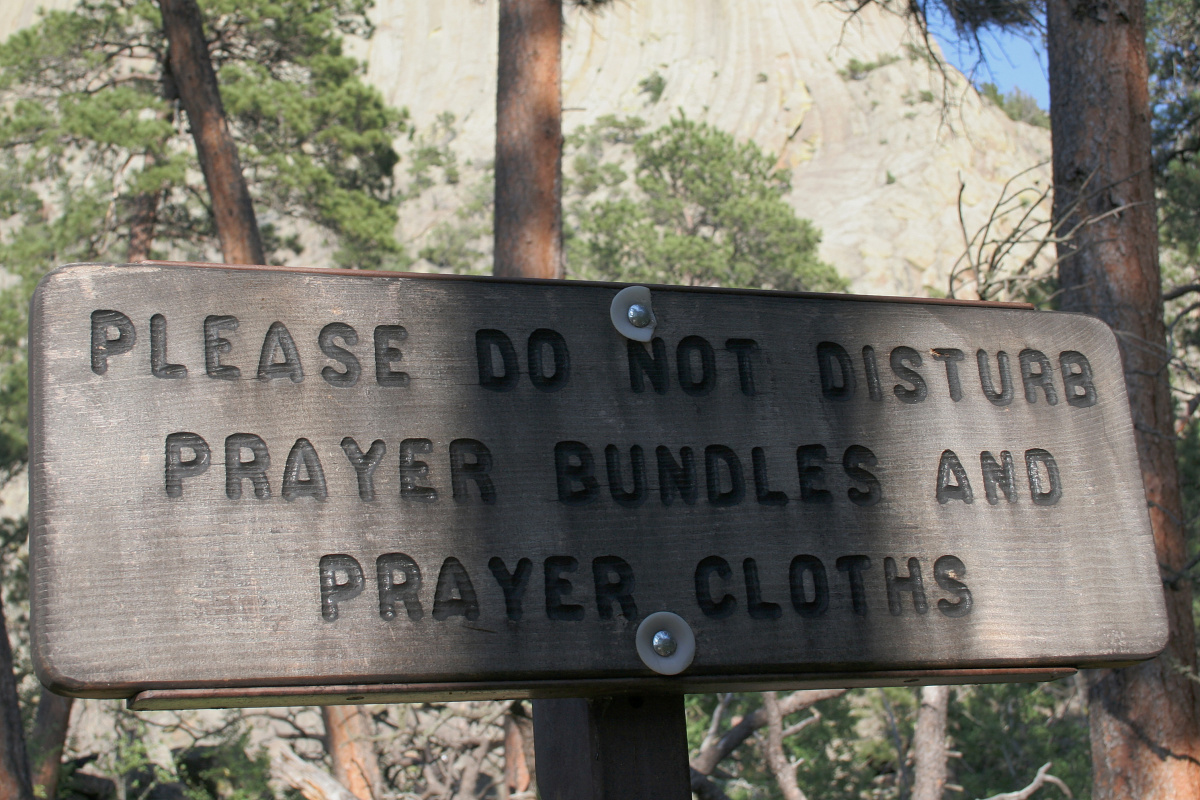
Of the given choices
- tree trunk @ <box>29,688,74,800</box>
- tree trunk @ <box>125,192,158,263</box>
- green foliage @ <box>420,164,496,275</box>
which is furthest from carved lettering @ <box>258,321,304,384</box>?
green foliage @ <box>420,164,496,275</box>

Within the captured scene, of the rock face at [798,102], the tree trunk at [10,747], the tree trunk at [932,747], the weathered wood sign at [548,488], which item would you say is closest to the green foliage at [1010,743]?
the tree trunk at [932,747]

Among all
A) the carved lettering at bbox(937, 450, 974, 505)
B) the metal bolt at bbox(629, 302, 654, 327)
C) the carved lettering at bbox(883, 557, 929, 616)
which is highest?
the metal bolt at bbox(629, 302, 654, 327)

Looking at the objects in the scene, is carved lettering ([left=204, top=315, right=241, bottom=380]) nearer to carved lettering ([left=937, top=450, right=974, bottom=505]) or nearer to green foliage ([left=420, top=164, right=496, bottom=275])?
carved lettering ([left=937, top=450, right=974, bottom=505])

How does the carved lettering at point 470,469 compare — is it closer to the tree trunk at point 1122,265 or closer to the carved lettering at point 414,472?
the carved lettering at point 414,472

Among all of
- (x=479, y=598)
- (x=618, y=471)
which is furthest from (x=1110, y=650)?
(x=479, y=598)

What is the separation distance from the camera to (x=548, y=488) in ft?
3.54

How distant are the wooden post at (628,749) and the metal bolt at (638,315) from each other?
420 mm

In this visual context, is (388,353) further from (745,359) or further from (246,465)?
(745,359)

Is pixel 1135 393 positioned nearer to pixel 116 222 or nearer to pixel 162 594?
pixel 162 594

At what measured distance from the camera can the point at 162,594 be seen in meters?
0.94

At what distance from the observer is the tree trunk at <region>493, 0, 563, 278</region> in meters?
5.40

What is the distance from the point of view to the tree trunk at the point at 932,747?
4.93 metres

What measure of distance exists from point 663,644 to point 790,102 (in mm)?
41173

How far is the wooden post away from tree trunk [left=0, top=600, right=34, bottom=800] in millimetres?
4163
